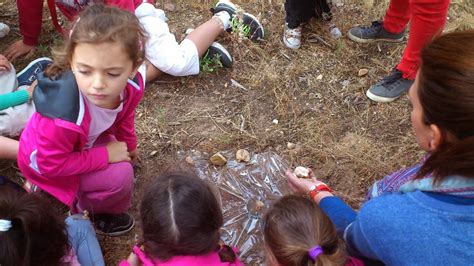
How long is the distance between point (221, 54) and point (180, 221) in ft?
5.11

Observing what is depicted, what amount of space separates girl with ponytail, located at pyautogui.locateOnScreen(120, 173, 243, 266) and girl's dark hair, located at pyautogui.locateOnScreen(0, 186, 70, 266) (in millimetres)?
283

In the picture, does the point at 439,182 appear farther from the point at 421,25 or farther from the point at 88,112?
the point at 421,25

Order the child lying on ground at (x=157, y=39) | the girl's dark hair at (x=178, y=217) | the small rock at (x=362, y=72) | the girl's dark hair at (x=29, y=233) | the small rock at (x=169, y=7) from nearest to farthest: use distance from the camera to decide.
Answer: the girl's dark hair at (x=29, y=233) < the girl's dark hair at (x=178, y=217) < the child lying on ground at (x=157, y=39) < the small rock at (x=362, y=72) < the small rock at (x=169, y=7)

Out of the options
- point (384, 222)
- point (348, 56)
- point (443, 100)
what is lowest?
point (348, 56)

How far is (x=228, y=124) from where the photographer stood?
8.25 ft

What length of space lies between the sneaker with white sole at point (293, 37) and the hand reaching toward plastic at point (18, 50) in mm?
1537

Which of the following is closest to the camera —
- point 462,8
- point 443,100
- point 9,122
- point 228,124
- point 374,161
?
point 443,100

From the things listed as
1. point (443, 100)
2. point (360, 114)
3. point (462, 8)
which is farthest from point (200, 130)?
point (462, 8)

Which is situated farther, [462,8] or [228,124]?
[462,8]

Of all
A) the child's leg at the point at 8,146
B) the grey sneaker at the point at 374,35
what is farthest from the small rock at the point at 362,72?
the child's leg at the point at 8,146

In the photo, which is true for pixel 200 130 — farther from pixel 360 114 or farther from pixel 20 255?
pixel 20 255

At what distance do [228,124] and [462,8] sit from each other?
1.93m

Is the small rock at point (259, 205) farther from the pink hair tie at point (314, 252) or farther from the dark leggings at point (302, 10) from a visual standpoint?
the dark leggings at point (302, 10)

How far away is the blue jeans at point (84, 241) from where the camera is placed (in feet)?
6.01
